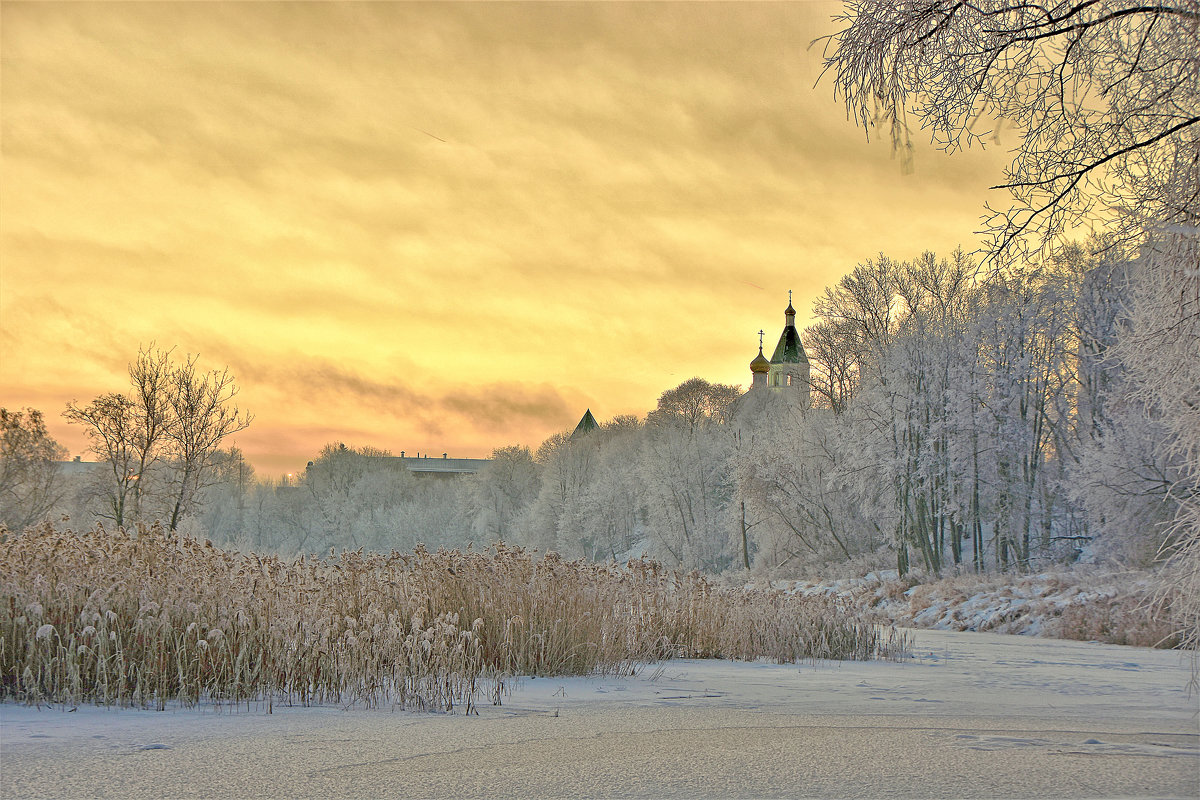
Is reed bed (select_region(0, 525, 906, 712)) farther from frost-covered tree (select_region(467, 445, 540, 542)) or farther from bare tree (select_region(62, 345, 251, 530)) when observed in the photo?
frost-covered tree (select_region(467, 445, 540, 542))

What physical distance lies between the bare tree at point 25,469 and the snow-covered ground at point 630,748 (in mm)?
32319

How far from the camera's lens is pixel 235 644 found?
6.40 metres

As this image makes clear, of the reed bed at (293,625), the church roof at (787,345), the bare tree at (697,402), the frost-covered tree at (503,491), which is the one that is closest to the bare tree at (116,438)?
the reed bed at (293,625)

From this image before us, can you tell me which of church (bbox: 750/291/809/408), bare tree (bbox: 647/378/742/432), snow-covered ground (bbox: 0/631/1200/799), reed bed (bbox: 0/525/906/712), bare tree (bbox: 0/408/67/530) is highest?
church (bbox: 750/291/809/408)

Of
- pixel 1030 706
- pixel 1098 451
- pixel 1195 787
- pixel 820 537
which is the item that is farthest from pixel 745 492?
pixel 1195 787

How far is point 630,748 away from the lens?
468cm

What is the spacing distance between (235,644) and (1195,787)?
5729 millimetres

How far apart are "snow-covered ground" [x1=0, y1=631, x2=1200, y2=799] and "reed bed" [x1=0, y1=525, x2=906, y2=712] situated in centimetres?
34

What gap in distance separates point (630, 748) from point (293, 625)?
2.91m

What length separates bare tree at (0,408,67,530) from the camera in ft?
107

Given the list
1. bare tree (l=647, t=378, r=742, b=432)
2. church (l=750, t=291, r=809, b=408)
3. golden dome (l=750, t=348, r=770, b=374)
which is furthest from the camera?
golden dome (l=750, t=348, r=770, b=374)

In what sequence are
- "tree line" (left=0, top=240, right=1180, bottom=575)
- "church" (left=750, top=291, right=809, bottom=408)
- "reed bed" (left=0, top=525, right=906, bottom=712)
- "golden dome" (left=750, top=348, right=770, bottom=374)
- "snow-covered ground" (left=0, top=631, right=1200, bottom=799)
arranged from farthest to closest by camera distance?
1. "golden dome" (left=750, top=348, right=770, bottom=374)
2. "church" (left=750, top=291, right=809, bottom=408)
3. "tree line" (left=0, top=240, right=1180, bottom=575)
4. "reed bed" (left=0, top=525, right=906, bottom=712)
5. "snow-covered ground" (left=0, top=631, right=1200, bottom=799)

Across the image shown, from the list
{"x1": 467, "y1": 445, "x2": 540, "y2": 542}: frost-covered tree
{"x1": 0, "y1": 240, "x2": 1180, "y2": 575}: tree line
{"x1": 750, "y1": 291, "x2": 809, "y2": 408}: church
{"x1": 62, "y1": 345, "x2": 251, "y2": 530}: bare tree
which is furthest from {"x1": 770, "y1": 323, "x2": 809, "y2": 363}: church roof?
{"x1": 62, "y1": 345, "x2": 251, "y2": 530}: bare tree

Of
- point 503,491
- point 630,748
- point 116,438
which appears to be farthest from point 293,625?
point 503,491
